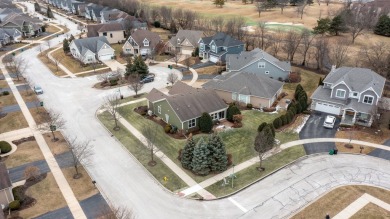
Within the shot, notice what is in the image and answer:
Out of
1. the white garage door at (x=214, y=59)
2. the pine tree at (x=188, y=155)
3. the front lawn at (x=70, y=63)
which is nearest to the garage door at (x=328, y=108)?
the pine tree at (x=188, y=155)

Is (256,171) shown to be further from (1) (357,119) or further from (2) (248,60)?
(2) (248,60)

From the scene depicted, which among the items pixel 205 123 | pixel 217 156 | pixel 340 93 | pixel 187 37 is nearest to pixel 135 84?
pixel 205 123

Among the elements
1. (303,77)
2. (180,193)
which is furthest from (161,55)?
(180,193)

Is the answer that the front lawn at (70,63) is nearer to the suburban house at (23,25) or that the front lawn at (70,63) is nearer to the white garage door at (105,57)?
the white garage door at (105,57)

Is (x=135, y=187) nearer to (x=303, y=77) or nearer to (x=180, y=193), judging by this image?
(x=180, y=193)

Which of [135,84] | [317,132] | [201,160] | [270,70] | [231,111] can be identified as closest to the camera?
[201,160]

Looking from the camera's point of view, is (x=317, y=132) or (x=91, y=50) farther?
(x=91, y=50)

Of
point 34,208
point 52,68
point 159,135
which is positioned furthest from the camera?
point 52,68
